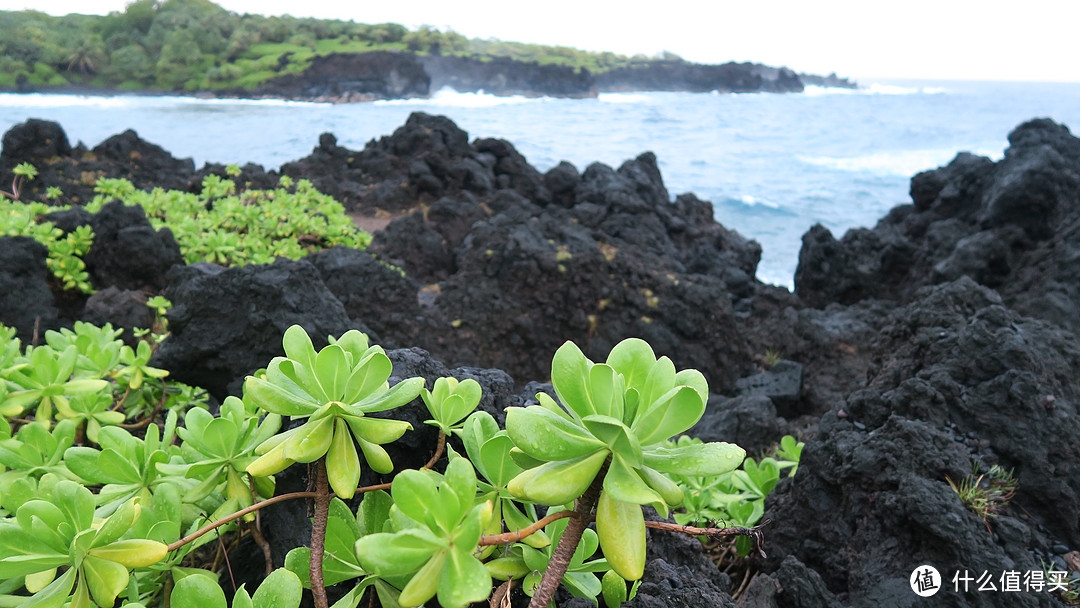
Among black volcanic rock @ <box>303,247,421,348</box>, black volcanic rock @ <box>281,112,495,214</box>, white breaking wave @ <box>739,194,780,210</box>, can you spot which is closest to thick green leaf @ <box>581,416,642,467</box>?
black volcanic rock @ <box>303,247,421,348</box>

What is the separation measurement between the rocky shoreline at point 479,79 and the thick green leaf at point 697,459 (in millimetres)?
51936

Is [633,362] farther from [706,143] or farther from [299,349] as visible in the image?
[706,143]

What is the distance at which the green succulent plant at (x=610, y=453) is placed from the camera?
0.71 m

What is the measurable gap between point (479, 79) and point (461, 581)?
69.7m

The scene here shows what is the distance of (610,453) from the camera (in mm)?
743

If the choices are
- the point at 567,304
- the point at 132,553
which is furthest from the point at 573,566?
the point at 567,304

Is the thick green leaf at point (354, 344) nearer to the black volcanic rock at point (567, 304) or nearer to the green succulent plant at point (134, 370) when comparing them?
the green succulent plant at point (134, 370)

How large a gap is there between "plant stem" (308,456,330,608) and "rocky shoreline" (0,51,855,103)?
51705mm

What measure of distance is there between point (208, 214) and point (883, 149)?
36.0 meters

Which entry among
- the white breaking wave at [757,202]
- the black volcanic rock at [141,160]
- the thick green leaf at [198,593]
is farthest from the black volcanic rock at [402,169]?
the white breaking wave at [757,202]

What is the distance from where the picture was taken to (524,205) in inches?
368

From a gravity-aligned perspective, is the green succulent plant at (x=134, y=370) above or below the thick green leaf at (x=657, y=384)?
below

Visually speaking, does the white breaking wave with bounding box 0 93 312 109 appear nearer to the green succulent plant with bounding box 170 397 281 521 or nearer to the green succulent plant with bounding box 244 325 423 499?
the green succulent plant with bounding box 170 397 281 521

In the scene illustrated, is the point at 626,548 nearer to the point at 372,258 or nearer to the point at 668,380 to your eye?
the point at 668,380
